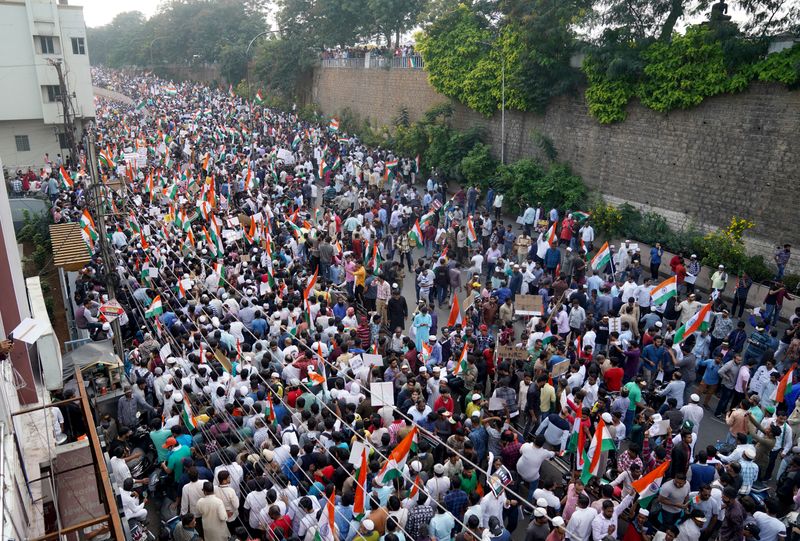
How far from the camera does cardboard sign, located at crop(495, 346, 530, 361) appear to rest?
367 inches

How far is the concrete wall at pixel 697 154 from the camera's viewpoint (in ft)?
47.4

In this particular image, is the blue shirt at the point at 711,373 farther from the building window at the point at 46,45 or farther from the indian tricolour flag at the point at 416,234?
the building window at the point at 46,45

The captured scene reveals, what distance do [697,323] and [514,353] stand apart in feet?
10.0

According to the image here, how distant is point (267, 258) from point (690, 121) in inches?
444

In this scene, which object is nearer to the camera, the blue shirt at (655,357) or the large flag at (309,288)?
the blue shirt at (655,357)

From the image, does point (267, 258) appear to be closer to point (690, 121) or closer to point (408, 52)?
point (690, 121)

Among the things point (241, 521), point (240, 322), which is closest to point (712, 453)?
point (241, 521)

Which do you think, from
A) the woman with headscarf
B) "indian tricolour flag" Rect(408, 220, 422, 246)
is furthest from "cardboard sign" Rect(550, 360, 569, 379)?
"indian tricolour flag" Rect(408, 220, 422, 246)

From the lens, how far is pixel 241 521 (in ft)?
22.4

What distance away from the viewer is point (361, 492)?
20.0ft

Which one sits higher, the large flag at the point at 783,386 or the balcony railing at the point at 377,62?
the balcony railing at the point at 377,62

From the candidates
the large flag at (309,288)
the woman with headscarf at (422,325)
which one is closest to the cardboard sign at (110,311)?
the large flag at (309,288)

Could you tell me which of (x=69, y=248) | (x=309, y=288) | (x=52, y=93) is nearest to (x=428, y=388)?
(x=309, y=288)

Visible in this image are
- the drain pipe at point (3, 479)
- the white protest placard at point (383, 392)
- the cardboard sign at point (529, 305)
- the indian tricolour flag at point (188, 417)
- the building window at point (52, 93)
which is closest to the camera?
the drain pipe at point (3, 479)
